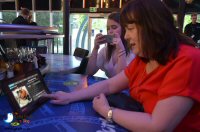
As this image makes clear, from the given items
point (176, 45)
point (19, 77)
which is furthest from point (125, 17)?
point (19, 77)

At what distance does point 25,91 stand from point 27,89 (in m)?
0.02

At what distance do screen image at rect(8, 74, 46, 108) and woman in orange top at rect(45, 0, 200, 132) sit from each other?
32 cm

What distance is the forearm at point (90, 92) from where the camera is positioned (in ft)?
4.51

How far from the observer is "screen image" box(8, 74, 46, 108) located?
1.16 meters

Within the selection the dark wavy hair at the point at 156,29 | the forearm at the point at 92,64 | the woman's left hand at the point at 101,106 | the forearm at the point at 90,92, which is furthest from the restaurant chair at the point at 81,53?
the dark wavy hair at the point at 156,29

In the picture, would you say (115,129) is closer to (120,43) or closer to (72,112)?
(72,112)

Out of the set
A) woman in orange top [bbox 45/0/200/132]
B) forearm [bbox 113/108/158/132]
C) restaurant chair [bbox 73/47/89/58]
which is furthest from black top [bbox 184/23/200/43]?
forearm [bbox 113/108/158/132]

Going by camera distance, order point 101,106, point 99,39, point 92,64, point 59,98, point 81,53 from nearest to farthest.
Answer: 1. point 101,106
2. point 59,98
3. point 99,39
4. point 92,64
5. point 81,53

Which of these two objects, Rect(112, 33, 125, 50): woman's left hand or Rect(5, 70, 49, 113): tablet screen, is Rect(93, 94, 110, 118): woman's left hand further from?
Rect(112, 33, 125, 50): woman's left hand

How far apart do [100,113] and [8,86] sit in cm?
43

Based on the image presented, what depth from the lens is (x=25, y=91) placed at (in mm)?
1233

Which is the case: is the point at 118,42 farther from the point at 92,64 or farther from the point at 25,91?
the point at 25,91

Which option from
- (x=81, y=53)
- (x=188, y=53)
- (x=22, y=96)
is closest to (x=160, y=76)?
(x=188, y=53)

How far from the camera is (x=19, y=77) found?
Result: 123 centimetres
